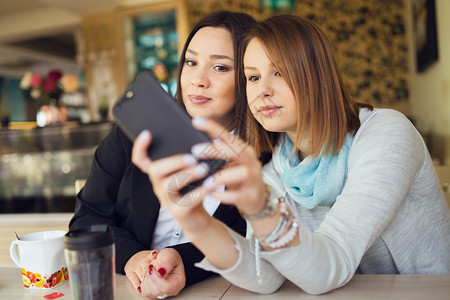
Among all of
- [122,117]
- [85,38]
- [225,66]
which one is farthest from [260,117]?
[85,38]

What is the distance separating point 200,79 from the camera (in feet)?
3.92

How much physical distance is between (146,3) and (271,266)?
5.30 m

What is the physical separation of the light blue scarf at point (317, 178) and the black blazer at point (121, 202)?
0.55 feet

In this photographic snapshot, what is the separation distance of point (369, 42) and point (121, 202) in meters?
4.43

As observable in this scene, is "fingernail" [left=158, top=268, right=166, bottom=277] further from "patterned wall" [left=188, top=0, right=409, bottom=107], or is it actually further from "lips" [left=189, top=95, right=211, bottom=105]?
"patterned wall" [left=188, top=0, right=409, bottom=107]

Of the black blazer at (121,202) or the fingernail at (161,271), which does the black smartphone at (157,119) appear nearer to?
the fingernail at (161,271)

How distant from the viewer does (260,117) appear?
38.6 inches

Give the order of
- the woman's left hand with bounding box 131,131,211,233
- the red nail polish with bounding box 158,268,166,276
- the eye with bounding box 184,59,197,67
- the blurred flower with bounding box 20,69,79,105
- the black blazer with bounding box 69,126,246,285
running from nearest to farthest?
the woman's left hand with bounding box 131,131,211,233 → the red nail polish with bounding box 158,268,166,276 → the black blazer with bounding box 69,126,246,285 → the eye with bounding box 184,59,197,67 → the blurred flower with bounding box 20,69,79,105

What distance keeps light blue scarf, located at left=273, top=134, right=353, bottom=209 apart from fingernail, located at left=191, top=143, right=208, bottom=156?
0.50 m

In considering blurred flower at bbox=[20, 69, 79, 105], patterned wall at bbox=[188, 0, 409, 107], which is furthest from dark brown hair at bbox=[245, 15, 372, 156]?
patterned wall at bbox=[188, 0, 409, 107]

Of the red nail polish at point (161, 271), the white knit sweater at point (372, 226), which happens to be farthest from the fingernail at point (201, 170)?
the red nail polish at point (161, 271)

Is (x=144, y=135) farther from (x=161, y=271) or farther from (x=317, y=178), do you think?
(x=317, y=178)

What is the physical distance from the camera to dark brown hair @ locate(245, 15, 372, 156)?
95 cm

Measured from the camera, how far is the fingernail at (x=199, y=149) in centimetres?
57
